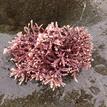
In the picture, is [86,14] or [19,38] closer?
[19,38]

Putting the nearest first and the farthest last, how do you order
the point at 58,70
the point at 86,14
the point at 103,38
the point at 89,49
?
the point at 58,70 < the point at 89,49 < the point at 103,38 < the point at 86,14

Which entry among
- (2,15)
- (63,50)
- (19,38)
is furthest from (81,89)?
(2,15)

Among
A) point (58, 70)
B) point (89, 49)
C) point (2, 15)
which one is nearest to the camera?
point (58, 70)

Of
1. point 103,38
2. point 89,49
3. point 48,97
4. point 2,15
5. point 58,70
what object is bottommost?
point 48,97

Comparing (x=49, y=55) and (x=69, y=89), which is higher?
(x=49, y=55)

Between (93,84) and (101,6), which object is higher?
(101,6)

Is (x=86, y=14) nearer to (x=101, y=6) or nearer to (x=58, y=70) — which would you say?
(x=101, y=6)

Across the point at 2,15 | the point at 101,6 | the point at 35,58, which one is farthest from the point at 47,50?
the point at 101,6
